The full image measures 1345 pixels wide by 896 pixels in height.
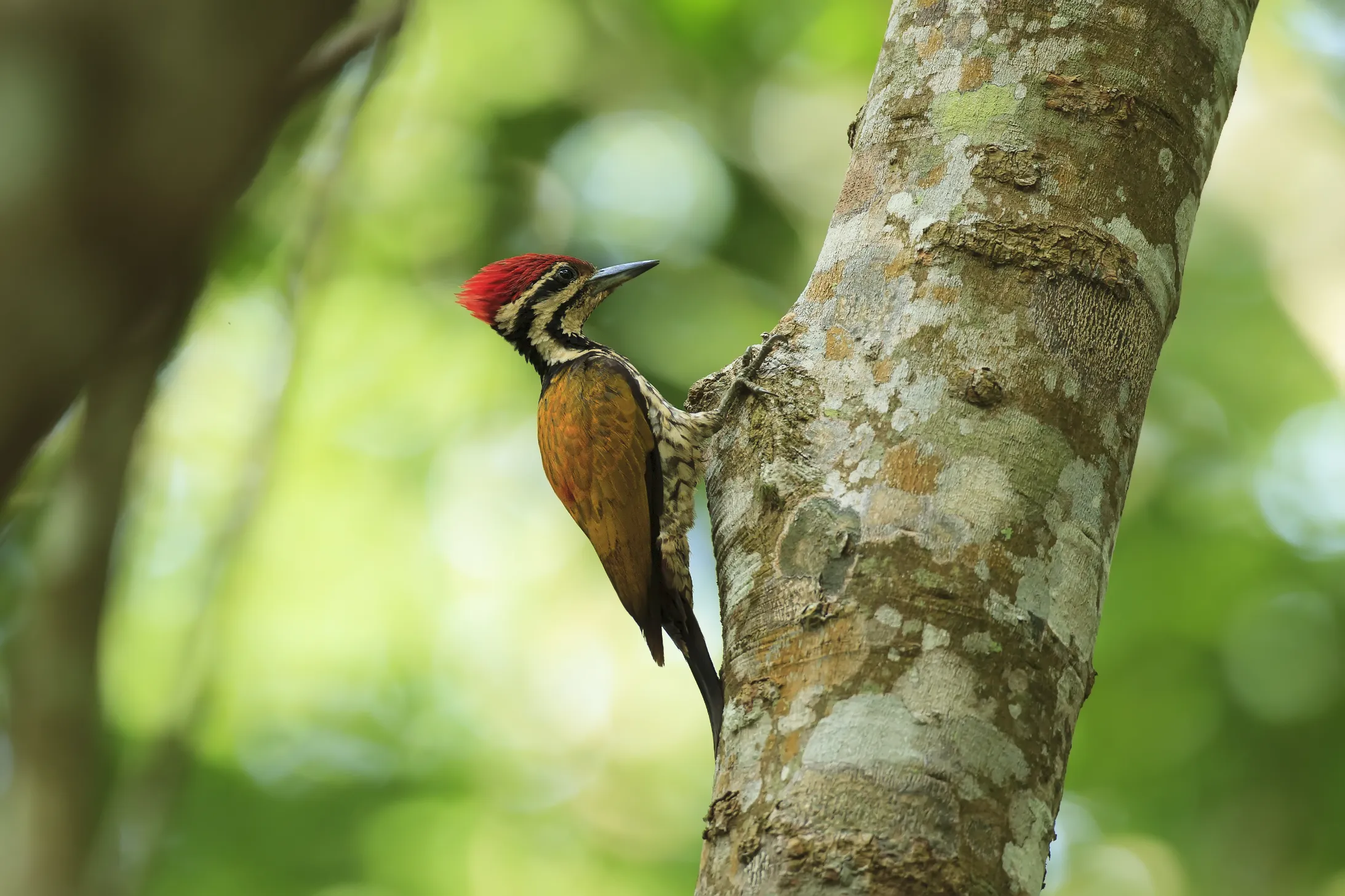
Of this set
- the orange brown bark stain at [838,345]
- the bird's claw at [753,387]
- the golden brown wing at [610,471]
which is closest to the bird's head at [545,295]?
the golden brown wing at [610,471]

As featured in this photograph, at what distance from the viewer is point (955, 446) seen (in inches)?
94.5

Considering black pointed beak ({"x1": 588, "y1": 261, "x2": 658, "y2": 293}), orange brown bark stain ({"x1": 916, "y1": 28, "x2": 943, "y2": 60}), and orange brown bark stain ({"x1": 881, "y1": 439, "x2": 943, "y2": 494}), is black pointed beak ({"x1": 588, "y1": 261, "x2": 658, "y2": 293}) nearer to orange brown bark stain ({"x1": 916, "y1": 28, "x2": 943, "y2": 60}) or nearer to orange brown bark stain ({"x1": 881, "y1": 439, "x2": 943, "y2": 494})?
orange brown bark stain ({"x1": 916, "y1": 28, "x2": 943, "y2": 60})

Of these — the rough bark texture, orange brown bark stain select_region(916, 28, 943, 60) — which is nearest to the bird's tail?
the rough bark texture

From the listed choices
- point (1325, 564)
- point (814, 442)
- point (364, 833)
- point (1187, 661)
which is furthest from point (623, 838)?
point (814, 442)

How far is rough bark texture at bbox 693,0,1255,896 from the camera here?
207 centimetres

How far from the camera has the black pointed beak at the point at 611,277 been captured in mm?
5031

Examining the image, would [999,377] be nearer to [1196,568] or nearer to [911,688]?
[911,688]

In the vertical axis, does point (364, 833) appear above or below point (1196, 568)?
below

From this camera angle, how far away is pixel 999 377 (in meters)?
2.46

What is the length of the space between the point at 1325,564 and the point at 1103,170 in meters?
4.85

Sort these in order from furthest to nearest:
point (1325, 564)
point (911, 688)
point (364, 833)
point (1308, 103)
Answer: point (1308, 103) → point (364, 833) → point (1325, 564) → point (911, 688)

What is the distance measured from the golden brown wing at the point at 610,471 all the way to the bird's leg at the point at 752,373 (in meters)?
1.18

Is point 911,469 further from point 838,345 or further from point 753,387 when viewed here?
point 753,387

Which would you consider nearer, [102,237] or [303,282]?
[102,237]
